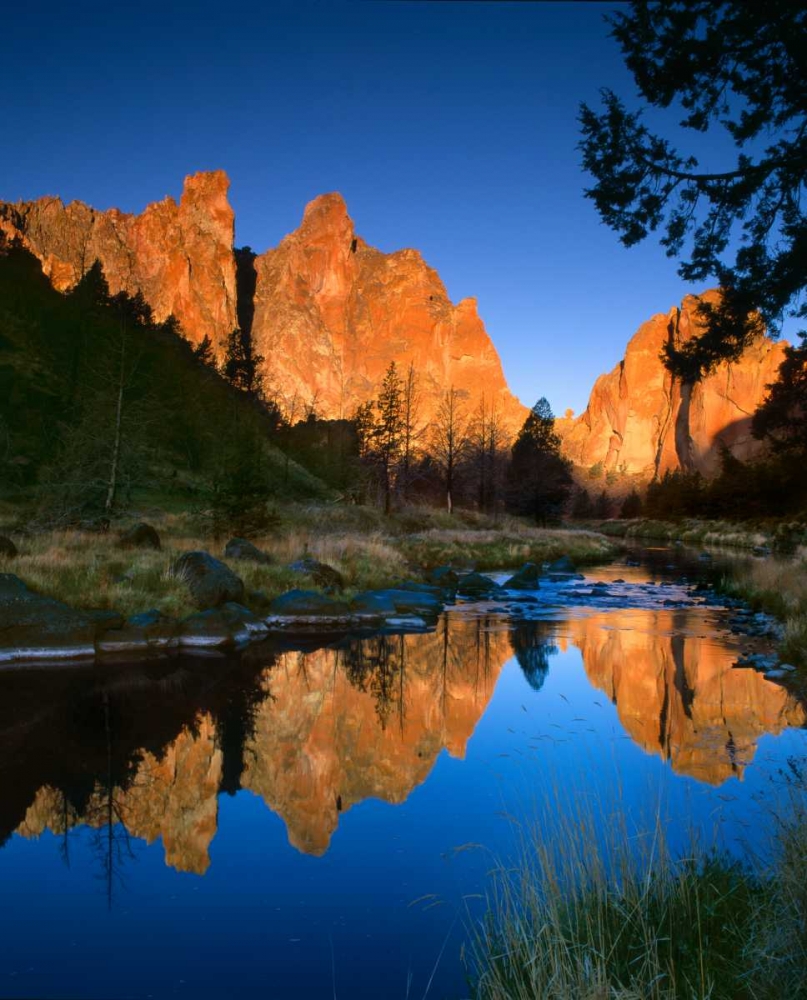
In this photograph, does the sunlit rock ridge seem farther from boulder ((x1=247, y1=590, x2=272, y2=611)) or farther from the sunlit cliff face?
the sunlit cliff face

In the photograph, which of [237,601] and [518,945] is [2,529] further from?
[518,945]

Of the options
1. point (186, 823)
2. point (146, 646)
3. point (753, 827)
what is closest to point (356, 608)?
point (146, 646)

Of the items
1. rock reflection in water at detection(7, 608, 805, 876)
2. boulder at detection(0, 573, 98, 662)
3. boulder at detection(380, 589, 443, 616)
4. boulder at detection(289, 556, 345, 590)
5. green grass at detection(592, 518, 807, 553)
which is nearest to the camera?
rock reflection in water at detection(7, 608, 805, 876)

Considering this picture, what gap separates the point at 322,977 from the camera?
373cm

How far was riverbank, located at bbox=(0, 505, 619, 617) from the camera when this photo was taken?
12922 millimetres

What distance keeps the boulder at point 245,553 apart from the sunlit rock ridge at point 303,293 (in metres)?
126

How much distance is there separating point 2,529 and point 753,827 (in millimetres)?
19106

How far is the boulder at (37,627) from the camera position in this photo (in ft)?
34.6

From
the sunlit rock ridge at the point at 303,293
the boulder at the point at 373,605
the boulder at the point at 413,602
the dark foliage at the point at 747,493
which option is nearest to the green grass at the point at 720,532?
the dark foliage at the point at 747,493

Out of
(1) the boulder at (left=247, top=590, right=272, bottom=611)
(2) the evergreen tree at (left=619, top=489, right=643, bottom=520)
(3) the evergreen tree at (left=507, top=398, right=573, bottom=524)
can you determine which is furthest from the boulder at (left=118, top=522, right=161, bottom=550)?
(2) the evergreen tree at (left=619, top=489, right=643, bottom=520)

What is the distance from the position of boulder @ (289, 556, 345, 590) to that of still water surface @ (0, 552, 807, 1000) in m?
5.19

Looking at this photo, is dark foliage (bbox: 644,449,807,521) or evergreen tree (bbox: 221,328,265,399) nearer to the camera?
dark foliage (bbox: 644,449,807,521)

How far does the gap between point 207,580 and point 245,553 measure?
4.08 metres

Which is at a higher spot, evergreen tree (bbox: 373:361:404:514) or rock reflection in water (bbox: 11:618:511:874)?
evergreen tree (bbox: 373:361:404:514)
